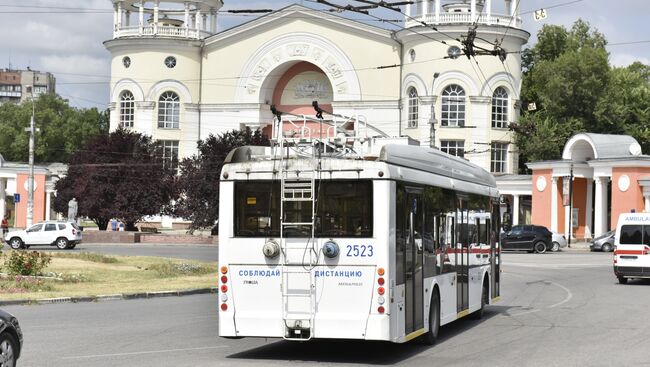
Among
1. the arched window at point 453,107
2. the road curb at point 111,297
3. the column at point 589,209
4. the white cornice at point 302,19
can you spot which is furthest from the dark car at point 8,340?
the white cornice at point 302,19

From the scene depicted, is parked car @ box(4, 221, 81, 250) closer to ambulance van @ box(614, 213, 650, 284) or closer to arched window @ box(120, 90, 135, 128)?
ambulance van @ box(614, 213, 650, 284)

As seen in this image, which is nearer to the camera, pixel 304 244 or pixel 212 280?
pixel 304 244

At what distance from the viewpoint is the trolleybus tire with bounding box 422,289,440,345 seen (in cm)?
1666

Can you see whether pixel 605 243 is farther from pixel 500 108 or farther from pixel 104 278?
pixel 104 278

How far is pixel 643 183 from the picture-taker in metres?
69.9

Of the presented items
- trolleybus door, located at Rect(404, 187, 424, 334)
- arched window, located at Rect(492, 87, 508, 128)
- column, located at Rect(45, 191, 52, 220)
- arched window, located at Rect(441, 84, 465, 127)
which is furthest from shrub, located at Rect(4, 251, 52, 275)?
column, located at Rect(45, 191, 52, 220)

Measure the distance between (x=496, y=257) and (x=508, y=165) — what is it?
65.4m

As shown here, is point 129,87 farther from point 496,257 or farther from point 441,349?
point 441,349

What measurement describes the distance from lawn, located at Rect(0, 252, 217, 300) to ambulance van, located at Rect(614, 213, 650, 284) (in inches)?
492

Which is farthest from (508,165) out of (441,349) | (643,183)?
(441,349)

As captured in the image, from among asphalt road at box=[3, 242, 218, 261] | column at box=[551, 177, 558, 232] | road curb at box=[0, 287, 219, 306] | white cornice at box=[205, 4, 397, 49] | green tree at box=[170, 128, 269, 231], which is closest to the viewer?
road curb at box=[0, 287, 219, 306]

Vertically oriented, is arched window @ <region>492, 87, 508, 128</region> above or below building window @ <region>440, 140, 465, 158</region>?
above

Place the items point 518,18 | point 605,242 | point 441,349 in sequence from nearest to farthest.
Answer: point 441,349
point 605,242
point 518,18

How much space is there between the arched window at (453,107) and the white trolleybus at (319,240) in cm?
6999
